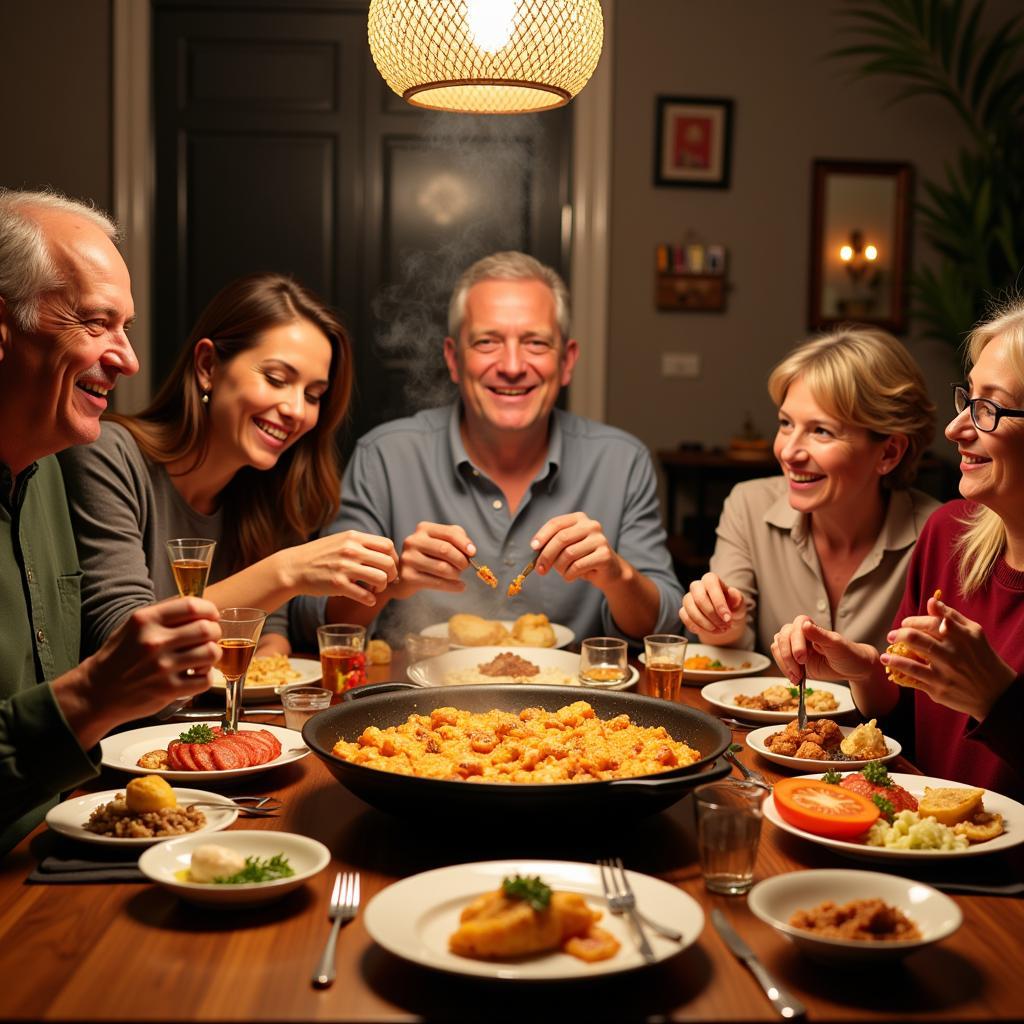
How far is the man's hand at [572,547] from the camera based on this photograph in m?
2.53

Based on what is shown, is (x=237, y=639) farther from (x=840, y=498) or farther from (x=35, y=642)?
(x=840, y=498)

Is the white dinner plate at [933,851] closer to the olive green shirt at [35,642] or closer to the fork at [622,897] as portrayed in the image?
the fork at [622,897]

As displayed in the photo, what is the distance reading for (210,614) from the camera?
1.40m

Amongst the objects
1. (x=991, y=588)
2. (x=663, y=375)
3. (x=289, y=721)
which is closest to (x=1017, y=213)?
(x=663, y=375)

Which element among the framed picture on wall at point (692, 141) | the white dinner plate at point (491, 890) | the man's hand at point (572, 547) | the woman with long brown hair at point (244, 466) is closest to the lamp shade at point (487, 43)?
the woman with long brown hair at point (244, 466)

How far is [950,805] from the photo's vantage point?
4.91 feet

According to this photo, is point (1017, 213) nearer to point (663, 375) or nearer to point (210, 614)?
point (663, 375)

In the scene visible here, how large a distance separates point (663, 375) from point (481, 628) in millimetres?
3368

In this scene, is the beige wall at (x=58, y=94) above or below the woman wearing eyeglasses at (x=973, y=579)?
above

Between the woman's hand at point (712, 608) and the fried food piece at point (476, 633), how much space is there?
1.31 feet

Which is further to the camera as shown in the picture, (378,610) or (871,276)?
(871,276)

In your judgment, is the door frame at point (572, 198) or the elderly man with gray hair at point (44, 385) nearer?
the elderly man with gray hair at point (44, 385)

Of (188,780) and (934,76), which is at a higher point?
(934,76)

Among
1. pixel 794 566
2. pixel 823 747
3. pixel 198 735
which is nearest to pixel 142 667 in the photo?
pixel 198 735
